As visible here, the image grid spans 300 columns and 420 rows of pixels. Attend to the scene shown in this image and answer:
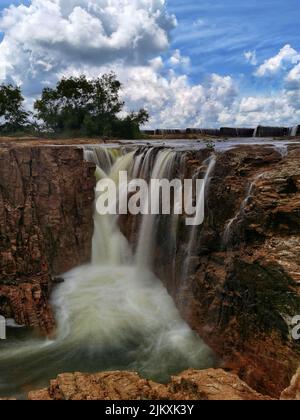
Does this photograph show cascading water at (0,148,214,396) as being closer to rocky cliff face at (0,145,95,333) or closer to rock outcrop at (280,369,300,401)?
rocky cliff face at (0,145,95,333)

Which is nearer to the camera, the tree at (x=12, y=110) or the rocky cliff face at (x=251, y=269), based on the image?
the rocky cliff face at (x=251, y=269)

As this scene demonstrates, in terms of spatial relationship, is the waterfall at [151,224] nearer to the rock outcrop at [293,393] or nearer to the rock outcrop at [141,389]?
the rock outcrop at [141,389]

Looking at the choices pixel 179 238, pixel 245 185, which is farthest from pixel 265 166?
pixel 179 238

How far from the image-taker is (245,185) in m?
10.9

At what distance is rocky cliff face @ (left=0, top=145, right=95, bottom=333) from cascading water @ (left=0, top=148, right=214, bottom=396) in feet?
2.17

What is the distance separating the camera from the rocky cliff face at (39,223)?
12.4 m

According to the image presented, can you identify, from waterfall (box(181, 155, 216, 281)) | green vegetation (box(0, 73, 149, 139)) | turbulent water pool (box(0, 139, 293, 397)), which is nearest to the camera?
turbulent water pool (box(0, 139, 293, 397))

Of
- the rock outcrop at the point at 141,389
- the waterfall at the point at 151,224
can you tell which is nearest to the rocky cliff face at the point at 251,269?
the waterfall at the point at 151,224

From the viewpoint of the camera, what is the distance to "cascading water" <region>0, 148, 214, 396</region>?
9.69 meters

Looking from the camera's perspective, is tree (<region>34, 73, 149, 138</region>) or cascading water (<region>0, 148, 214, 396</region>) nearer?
cascading water (<region>0, 148, 214, 396</region>)

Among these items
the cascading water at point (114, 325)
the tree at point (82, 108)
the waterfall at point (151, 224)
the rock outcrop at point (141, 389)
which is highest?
the tree at point (82, 108)

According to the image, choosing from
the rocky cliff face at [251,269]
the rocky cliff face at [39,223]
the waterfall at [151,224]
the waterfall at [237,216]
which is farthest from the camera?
the waterfall at [151,224]

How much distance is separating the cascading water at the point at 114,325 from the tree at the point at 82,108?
21472 millimetres

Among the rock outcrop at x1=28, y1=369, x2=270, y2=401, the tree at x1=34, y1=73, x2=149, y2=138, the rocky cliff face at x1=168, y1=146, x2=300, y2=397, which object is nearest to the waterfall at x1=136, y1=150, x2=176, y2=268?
the rocky cliff face at x1=168, y1=146, x2=300, y2=397
